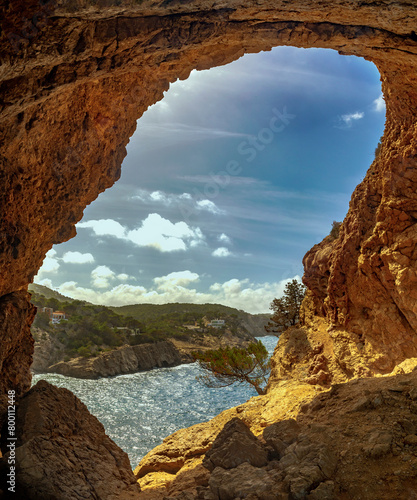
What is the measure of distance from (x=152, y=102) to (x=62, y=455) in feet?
36.4

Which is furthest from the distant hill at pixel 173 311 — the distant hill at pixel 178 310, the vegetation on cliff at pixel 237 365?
the vegetation on cliff at pixel 237 365

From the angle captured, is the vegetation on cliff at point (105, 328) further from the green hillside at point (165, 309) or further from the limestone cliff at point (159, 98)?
the limestone cliff at point (159, 98)

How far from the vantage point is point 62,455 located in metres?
7.26

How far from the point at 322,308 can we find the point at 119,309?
379ft

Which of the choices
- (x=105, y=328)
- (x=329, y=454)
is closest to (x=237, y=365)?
(x=329, y=454)

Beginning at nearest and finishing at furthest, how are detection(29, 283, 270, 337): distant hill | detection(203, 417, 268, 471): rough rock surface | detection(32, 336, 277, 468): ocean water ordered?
1. detection(203, 417, 268, 471): rough rock surface
2. detection(32, 336, 277, 468): ocean water
3. detection(29, 283, 270, 337): distant hill

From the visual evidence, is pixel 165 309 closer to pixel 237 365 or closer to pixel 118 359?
pixel 118 359

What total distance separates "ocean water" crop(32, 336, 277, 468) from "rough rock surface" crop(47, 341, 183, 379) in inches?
69.3

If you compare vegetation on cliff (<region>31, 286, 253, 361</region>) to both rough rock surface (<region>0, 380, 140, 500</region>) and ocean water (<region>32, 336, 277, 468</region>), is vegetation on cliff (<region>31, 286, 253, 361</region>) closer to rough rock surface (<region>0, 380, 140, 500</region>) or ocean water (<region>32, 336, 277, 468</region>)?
ocean water (<region>32, 336, 277, 468</region>)

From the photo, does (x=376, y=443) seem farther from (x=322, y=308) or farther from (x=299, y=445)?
(x=322, y=308)

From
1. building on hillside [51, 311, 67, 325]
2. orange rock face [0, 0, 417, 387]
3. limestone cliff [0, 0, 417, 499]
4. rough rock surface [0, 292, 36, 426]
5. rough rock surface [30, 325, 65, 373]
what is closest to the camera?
limestone cliff [0, 0, 417, 499]

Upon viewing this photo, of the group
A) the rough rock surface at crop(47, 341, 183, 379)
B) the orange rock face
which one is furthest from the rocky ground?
the rough rock surface at crop(47, 341, 183, 379)

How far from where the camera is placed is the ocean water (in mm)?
29250

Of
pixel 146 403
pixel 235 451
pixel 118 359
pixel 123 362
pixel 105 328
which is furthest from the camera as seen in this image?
pixel 105 328
